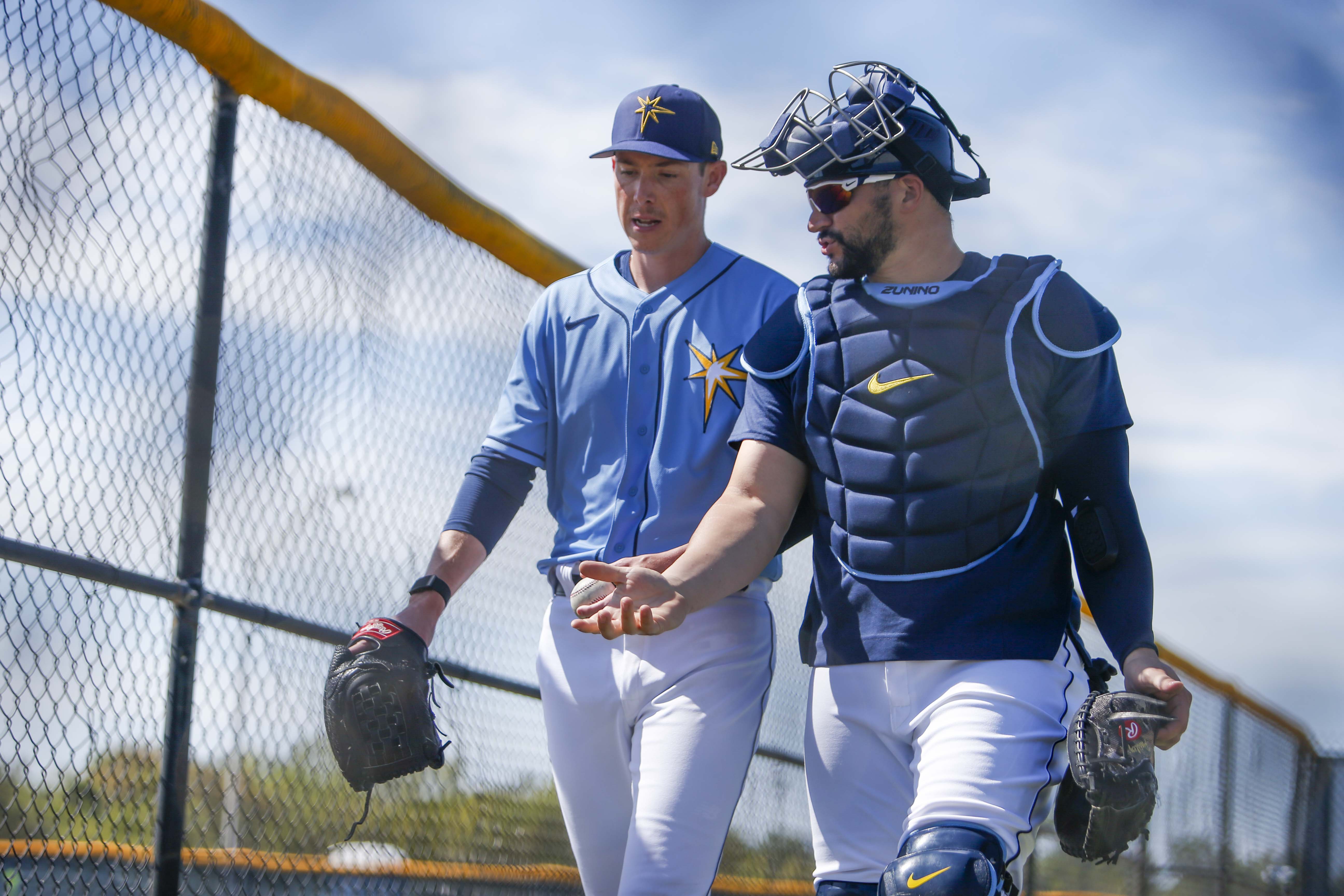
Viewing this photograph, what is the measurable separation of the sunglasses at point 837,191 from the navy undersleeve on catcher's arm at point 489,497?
0.95 meters

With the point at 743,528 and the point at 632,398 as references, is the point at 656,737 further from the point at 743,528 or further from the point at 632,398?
the point at 632,398

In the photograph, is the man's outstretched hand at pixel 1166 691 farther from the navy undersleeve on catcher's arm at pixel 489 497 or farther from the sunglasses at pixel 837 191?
the navy undersleeve on catcher's arm at pixel 489 497

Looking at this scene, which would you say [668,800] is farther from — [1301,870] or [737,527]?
[1301,870]

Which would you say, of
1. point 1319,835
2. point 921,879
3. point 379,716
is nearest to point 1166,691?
point 921,879

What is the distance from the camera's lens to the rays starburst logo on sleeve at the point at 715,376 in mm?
2838

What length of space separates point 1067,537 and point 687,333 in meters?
0.93

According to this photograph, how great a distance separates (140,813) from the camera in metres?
2.91

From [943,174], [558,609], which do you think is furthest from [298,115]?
[943,174]

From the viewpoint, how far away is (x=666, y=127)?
2930mm

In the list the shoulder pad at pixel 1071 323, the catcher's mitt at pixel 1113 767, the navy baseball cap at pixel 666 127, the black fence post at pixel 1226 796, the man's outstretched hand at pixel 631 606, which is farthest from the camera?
the black fence post at pixel 1226 796

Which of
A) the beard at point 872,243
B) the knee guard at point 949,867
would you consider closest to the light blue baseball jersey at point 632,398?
the beard at point 872,243

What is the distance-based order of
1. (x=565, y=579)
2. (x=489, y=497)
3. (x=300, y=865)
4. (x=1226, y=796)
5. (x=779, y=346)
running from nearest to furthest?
(x=779, y=346) → (x=565, y=579) → (x=489, y=497) → (x=300, y=865) → (x=1226, y=796)

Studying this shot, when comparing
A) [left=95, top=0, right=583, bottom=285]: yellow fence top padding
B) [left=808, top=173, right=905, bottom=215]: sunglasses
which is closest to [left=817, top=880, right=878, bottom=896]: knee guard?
[left=808, top=173, right=905, bottom=215]: sunglasses

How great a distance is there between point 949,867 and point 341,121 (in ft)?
7.66
